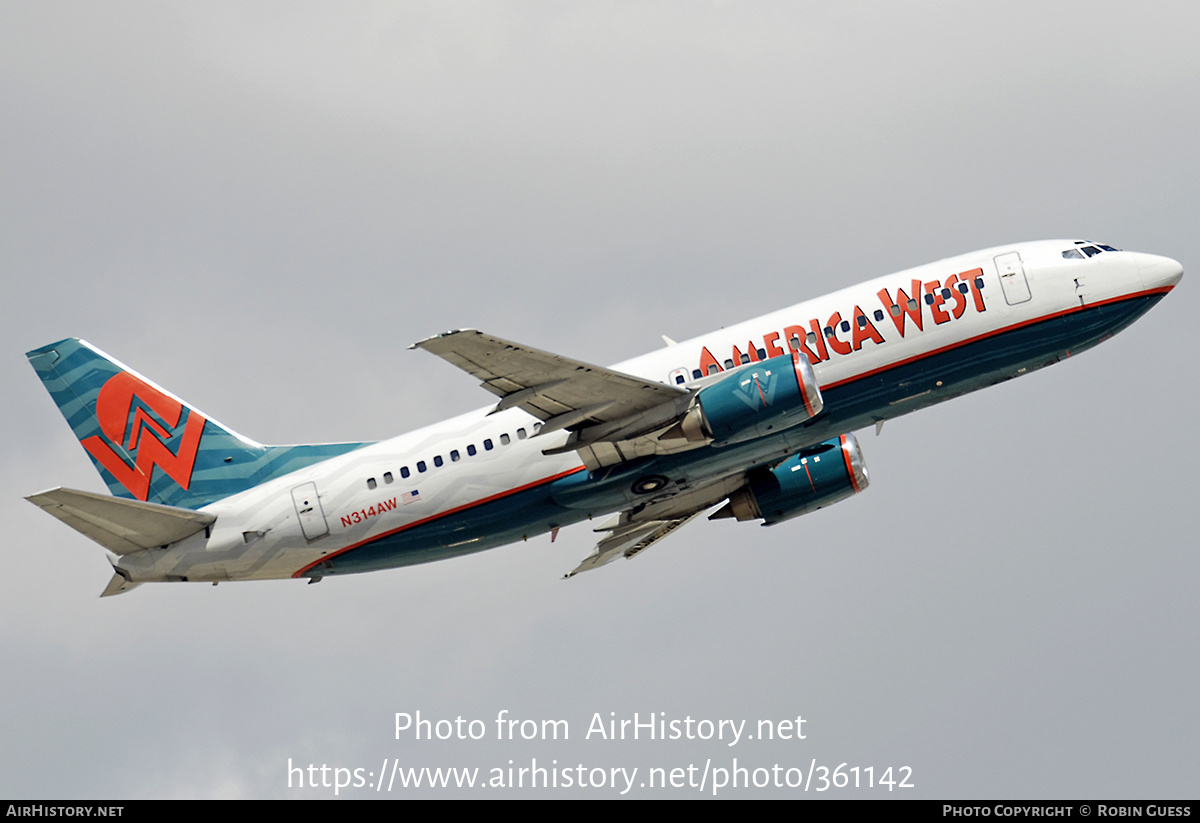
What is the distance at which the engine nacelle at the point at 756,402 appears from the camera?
39.5 m

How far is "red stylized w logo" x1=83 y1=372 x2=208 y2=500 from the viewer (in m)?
48.3

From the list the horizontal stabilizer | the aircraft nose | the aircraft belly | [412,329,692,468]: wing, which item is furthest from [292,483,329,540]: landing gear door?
the aircraft nose

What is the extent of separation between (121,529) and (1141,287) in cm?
3489


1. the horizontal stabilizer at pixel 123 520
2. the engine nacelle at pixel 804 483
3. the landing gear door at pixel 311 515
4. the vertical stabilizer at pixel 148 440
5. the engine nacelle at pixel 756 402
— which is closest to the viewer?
the engine nacelle at pixel 756 402

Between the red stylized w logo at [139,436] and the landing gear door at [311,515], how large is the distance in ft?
→ 18.2

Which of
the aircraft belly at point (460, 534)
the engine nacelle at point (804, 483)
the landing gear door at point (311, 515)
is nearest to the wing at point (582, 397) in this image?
the aircraft belly at point (460, 534)

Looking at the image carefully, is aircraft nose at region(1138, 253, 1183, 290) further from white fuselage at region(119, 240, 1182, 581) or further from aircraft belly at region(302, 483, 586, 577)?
aircraft belly at region(302, 483, 586, 577)

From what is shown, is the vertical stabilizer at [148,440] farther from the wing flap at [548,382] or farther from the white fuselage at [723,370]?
the wing flap at [548,382]

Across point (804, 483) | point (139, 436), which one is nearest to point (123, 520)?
point (139, 436)

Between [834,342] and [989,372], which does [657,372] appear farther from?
[989,372]

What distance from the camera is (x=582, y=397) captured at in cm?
4078

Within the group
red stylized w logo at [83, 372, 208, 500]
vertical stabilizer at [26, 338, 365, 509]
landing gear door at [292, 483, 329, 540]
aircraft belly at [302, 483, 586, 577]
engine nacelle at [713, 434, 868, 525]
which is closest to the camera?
aircraft belly at [302, 483, 586, 577]

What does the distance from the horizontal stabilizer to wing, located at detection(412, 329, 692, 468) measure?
1248 centimetres

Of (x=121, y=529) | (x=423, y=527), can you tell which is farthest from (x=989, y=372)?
(x=121, y=529)
